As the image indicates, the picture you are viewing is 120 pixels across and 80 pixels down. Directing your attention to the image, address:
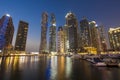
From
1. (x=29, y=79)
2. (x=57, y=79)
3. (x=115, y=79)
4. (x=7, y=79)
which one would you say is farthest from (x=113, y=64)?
(x=7, y=79)

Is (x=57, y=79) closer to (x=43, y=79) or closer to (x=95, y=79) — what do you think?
(x=43, y=79)

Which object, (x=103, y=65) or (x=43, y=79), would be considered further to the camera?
(x=103, y=65)

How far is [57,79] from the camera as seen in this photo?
22938 mm

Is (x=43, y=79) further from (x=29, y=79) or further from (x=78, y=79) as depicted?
(x=78, y=79)

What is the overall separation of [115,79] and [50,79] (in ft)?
43.8

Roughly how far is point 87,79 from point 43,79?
9054 mm

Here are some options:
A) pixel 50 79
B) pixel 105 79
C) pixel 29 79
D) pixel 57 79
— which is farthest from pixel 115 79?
pixel 29 79

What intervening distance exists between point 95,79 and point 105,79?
2130 millimetres

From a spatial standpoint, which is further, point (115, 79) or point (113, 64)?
point (113, 64)

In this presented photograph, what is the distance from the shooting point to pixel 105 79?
23.3m

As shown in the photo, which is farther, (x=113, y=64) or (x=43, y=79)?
(x=113, y=64)

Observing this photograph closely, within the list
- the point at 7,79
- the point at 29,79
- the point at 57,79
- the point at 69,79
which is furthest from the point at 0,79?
the point at 69,79

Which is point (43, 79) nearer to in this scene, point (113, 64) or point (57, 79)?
point (57, 79)

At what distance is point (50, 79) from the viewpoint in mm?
23125
